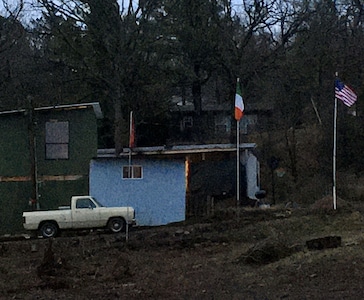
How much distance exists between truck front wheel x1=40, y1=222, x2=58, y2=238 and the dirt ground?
2682 millimetres

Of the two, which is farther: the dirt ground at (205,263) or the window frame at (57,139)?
the window frame at (57,139)

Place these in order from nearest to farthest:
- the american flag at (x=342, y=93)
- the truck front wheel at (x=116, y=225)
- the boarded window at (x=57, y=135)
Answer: the american flag at (x=342, y=93) < the truck front wheel at (x=116, y=225) < the boarded window at (x=57, y=135)

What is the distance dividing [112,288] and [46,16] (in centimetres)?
3173

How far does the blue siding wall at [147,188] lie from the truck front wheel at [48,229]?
5413 mm

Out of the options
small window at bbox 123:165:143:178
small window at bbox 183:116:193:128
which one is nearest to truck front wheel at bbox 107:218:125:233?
small window at bbox 123:165:143:178

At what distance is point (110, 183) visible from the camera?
1419 inches

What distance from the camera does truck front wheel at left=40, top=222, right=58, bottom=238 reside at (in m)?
30.7

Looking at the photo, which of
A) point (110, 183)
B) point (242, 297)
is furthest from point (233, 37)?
point (242, 297)

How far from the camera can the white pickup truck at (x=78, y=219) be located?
30.7 m

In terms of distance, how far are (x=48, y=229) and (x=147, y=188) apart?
6374mm

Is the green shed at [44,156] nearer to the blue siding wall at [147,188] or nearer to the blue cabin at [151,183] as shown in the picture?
the blue siding wall at [147,188]

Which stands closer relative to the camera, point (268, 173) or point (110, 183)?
point (110, 183)

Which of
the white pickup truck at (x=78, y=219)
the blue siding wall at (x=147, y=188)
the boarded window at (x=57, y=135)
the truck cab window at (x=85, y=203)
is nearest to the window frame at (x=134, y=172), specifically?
the blue siding wall at (x=147, y=188)

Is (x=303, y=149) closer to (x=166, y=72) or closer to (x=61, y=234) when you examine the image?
(x=166, y=72)
